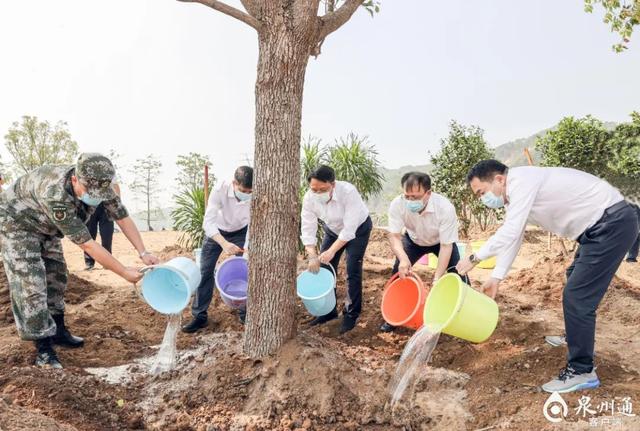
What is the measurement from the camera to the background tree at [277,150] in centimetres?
305

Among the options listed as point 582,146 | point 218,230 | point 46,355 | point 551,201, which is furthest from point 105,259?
point 582,146

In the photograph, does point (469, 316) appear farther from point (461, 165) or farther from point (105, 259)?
point (461, 165)

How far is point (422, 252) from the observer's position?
14.2 feet

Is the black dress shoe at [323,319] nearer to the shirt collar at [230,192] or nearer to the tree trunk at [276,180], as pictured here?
the tree trunk at [276,180]

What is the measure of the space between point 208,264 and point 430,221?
77.1 inches

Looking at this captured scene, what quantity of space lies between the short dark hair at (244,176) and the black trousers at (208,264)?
53cm

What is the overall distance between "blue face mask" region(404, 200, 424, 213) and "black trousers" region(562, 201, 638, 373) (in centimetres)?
125

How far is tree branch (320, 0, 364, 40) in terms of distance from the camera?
3.21 meters

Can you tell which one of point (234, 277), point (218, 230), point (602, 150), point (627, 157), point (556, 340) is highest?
point (602, 150)

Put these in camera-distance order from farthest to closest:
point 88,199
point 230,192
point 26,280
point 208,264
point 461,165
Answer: point 461,165 < point 208,264 < point 230,192 < point 26,280 < point 88,199

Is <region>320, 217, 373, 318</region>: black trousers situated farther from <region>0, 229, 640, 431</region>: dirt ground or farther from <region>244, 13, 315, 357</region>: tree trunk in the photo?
<region>244, 13, 315, 357</region>: tree trunk

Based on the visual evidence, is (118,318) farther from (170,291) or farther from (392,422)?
(392,422)

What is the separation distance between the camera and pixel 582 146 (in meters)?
8.47

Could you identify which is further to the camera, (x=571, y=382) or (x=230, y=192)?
(x=230, y=192)
